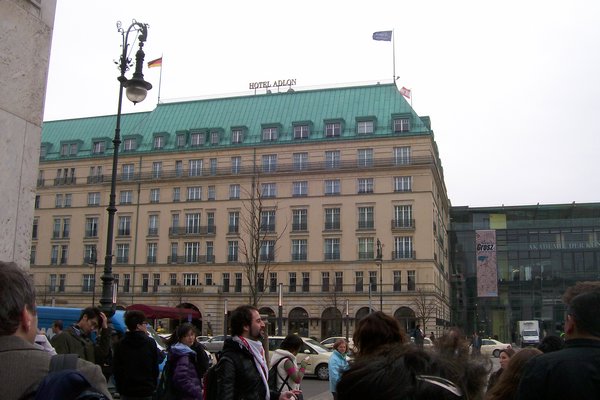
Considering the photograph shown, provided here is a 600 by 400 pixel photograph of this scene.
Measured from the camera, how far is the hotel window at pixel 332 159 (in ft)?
226

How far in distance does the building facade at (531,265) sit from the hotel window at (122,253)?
43.2m

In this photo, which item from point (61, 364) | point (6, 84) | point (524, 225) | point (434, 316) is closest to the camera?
point (61, 364)

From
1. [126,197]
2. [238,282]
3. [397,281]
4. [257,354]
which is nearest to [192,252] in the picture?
[238,282]

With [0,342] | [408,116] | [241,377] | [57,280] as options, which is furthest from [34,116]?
[57,280]

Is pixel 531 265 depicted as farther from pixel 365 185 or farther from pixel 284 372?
pixel 284 372

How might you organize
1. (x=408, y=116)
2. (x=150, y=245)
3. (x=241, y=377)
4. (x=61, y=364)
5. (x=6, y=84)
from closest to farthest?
(x=61, y=364) < (x=241, y=377) < (x=6, y=84) < (x=408, y=116) < (x=150, y=245)

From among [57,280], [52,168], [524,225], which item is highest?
[52,168]

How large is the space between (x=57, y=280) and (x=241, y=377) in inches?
3004

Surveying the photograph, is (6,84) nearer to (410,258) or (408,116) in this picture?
(410,258)

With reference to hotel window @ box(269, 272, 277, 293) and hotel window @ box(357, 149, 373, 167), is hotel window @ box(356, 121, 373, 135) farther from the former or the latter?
hotel window @ box(269, 272, 277, 293)

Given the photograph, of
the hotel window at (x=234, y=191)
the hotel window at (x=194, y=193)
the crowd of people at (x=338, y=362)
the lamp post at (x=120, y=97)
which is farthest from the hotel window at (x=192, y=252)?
the crowd of people at (x=338, y=362)

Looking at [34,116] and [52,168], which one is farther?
[52,168]

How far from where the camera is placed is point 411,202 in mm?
65812

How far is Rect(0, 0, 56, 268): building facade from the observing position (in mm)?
5770
